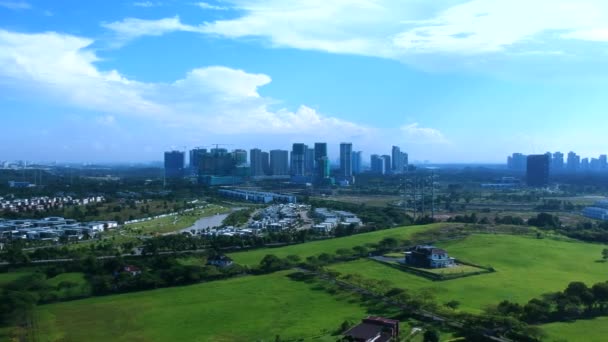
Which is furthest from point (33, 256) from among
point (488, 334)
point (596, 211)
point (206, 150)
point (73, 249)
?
Result: point (206, 150)

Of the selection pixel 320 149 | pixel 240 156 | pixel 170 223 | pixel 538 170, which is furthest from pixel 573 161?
pixel 170 223

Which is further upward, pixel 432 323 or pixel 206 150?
pixel 206 150

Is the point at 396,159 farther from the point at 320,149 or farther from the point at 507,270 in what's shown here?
the point at 507,270

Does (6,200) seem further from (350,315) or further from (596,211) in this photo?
(596,211)

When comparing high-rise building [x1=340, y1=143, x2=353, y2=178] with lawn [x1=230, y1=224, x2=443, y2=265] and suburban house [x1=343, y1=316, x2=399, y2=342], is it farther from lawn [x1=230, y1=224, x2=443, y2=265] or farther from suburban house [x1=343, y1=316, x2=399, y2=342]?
suburban house [x1=343, y1=316, x2=399, y2=342]

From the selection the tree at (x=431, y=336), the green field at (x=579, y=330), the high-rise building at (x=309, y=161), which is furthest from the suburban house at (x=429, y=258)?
the high-rise building at (x=309, y=161)

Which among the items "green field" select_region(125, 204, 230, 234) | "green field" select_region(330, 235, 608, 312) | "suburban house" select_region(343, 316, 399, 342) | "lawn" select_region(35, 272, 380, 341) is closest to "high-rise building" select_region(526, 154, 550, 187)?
"green field" select_region(125, 204, 230, 234)

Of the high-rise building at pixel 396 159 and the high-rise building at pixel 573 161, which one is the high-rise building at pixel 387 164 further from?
the high-rise building at pixel 573 161
